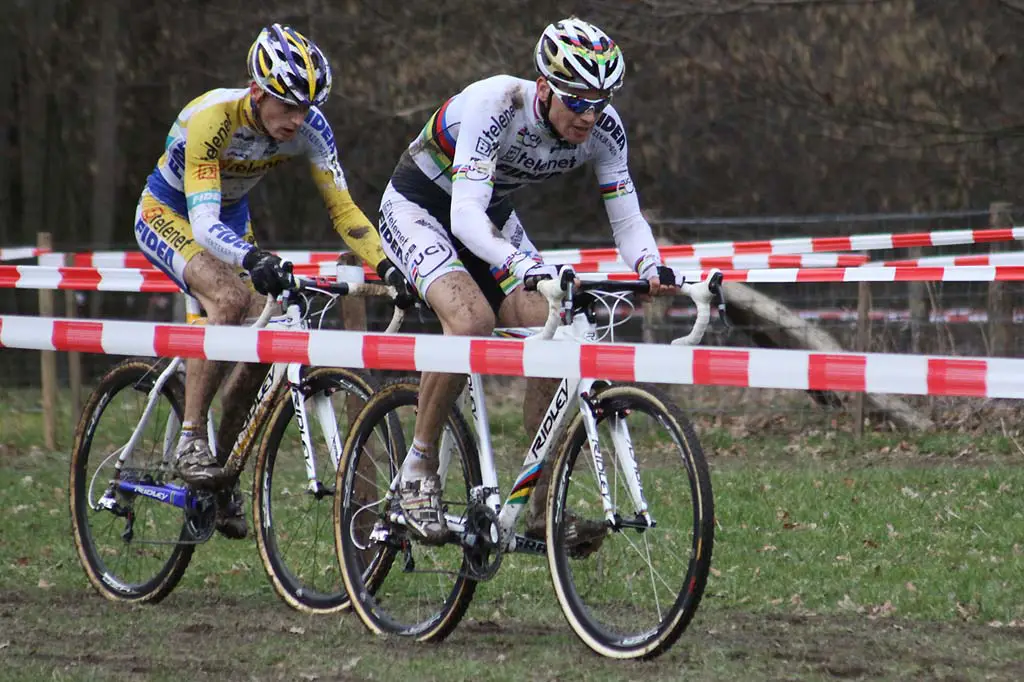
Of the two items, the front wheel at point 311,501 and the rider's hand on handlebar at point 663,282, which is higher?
the rider's hand on handlebar at point 663,282

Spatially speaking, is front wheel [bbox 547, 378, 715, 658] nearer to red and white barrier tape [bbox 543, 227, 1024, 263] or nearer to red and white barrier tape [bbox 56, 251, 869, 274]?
red and white barrier tape [bbox 56, 251, 869, 274]

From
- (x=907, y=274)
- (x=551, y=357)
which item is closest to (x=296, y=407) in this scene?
(x=551, y=357)

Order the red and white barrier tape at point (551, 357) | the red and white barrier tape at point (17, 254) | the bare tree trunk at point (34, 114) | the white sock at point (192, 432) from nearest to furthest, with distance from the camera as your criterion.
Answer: the red and white barrier tape at point (551, 357), the white sock at point (192, 432), the red and white barrier tape at point (17, 254), the bare tree trunk at point (34, 114)

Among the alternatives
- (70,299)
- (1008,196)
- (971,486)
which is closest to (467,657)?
(971,486)

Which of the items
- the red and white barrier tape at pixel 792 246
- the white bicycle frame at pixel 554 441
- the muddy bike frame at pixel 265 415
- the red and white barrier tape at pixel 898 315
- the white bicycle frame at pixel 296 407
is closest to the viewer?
the white bicycle frame at pixel 554 441

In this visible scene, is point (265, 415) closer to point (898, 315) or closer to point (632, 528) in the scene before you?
point (632, 528)

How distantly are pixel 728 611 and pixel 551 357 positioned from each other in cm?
181

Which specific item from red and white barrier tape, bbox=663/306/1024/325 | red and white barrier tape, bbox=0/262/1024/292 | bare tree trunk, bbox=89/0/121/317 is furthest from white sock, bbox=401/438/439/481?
bare tree trunk, bbox=89/0/121/317

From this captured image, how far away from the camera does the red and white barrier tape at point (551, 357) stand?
182 inches

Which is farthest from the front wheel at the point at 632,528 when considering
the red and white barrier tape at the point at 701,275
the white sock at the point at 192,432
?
the red and white barrier tape at the point at 701,275

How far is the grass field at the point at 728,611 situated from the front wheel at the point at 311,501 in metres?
0.14

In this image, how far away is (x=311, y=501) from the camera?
6.95 m

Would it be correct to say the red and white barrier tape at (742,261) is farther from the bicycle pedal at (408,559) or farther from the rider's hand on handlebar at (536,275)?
the rider's hand on handlebar at (536,275)

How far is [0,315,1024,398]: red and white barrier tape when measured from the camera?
463 cm
